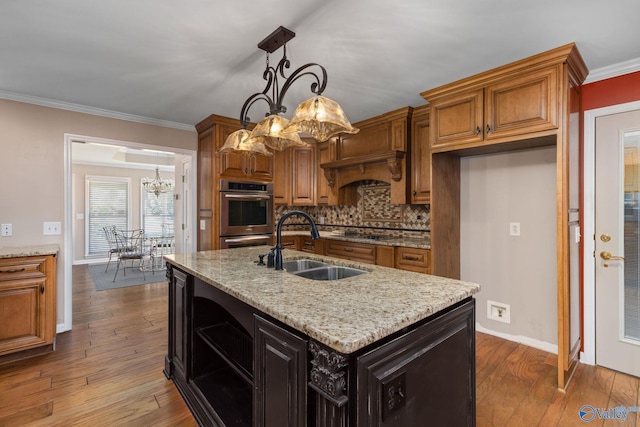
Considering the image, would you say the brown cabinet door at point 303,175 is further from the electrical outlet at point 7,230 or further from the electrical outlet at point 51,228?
the electrical outlet at point 7,230

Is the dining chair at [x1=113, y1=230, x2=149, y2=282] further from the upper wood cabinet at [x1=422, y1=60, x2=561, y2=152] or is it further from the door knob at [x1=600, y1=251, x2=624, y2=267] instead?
the door knob at [x1=600, y1=251, x2=624, y2=267]

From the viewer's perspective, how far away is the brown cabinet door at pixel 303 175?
461 cm

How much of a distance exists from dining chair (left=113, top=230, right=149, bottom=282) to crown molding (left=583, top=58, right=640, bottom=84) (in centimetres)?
649

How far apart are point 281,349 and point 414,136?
9.76 feet

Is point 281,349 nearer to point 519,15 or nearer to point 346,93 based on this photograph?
point 519,15

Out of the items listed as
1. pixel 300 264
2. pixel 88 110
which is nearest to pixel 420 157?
pixel 300 264

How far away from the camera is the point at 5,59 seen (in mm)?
2287

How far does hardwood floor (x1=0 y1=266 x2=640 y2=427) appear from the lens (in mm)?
1880

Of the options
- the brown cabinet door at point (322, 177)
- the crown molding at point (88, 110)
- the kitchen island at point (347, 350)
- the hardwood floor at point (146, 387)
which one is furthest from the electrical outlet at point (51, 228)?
the brown cabinet door at point (322, 177)

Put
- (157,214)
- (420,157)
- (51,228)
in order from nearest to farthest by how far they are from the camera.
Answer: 1. (51,228)
2. (420,157)
3. (157,214)

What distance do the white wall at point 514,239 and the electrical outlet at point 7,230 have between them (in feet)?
14.5

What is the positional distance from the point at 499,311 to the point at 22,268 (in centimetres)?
423

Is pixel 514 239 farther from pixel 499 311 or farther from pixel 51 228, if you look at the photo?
pixel 51 228

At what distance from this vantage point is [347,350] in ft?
2.68
